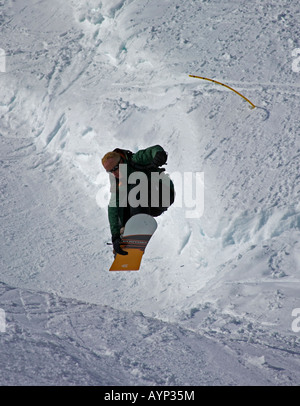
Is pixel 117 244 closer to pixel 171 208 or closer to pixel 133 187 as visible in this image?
pixel 133 187

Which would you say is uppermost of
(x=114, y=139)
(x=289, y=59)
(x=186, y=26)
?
(x=186, y=26)

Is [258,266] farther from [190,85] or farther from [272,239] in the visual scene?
[190,85]

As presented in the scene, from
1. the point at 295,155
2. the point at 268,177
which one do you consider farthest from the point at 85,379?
the point at 295,155

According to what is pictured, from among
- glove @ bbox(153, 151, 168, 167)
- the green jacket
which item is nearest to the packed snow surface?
the green jacket

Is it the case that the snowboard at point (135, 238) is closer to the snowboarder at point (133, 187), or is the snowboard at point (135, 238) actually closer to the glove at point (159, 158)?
the snowboarder at point (133, 187)

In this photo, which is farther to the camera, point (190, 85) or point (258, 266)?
point (190, 85)

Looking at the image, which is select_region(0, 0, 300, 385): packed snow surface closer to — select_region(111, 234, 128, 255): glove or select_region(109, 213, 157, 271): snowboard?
select_region(109, 213, 157, 271): snowboard
